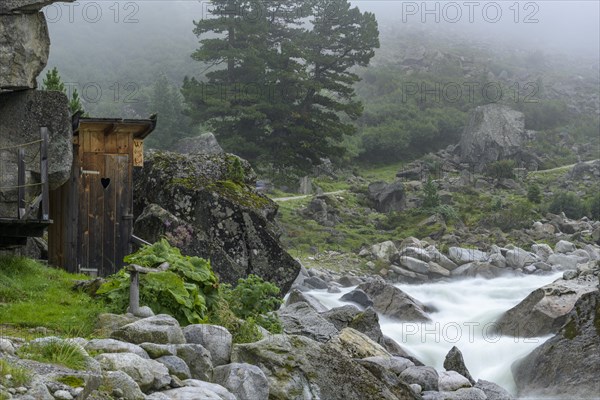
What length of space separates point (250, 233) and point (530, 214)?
95.6 ft

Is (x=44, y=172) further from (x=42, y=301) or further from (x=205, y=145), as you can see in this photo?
(x=205, y=145)

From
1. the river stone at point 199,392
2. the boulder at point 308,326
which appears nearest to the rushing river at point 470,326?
the boulder at point 308,326

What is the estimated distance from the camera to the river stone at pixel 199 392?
9273 millimetres

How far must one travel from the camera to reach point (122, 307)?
41.8 ft

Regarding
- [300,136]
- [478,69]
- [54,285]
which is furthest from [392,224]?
[478,69]

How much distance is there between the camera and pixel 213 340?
11.6 m

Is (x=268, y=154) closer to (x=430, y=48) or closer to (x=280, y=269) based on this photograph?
(x=280, y=269)

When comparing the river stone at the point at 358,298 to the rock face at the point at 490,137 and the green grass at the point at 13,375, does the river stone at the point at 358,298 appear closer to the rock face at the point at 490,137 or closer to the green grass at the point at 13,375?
the green grass at the point at 13,375

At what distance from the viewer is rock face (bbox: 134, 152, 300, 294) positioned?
20.5 m

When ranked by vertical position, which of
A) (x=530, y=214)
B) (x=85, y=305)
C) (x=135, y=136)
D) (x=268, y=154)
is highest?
(x=135, y=136)

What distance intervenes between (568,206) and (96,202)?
3635 cm

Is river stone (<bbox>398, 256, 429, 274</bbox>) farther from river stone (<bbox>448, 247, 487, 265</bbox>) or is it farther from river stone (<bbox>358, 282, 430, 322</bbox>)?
river stone (<bbox>358, 282, 430, 322</bbox>)

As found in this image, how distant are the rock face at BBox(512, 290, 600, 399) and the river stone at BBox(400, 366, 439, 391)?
17.0ft

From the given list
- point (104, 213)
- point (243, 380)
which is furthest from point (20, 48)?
point (243, 380)
